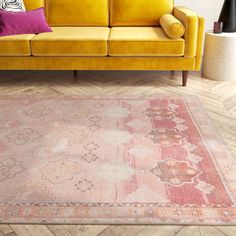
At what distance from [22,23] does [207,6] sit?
2142 millimetres

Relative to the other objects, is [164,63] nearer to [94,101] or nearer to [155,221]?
[94,101]

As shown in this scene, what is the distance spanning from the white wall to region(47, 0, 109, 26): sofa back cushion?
95cm

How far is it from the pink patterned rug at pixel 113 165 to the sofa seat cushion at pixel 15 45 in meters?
0.54

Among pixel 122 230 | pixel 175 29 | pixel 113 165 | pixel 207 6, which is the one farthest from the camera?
pixel 207 6

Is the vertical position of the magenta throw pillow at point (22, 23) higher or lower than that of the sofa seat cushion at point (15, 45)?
higher

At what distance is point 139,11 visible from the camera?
352cm

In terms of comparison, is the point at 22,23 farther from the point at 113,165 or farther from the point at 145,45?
the point at 113,165

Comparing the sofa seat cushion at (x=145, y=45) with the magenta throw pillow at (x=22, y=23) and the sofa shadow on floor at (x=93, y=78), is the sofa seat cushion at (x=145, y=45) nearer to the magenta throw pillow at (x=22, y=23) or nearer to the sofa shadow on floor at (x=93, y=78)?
the sofa shadow on floor at (x=93, y=78)

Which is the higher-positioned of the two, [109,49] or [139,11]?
[139,11]

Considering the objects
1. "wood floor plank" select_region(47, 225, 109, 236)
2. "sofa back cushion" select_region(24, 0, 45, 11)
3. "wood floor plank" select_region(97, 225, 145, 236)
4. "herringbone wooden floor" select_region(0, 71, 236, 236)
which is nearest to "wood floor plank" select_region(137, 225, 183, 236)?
"wood floor plank" select_region(97, 225, 145, 236)

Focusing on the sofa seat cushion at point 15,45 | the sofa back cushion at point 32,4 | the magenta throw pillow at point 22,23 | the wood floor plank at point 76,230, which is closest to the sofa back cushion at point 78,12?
the sofa back cushion at point 32,4

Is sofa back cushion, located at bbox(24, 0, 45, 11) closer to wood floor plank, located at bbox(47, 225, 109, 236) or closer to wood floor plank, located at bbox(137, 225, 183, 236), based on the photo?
wood floor plank, located at bbox(47, 225, 109, 236)

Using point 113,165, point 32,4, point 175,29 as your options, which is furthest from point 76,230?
point 32,4

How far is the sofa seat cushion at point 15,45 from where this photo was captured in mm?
3010
